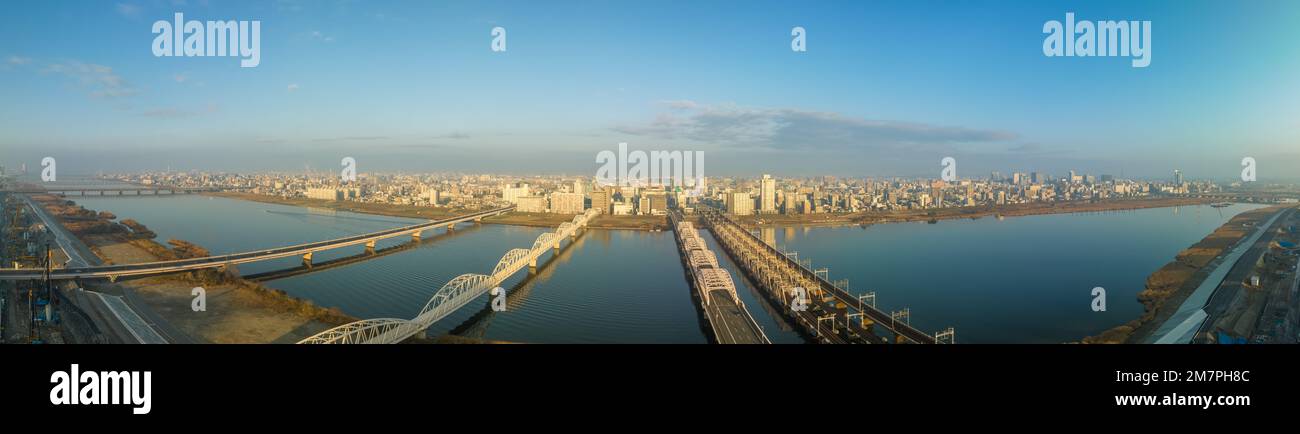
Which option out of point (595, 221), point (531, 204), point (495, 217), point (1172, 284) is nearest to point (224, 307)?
point (1172, 284)

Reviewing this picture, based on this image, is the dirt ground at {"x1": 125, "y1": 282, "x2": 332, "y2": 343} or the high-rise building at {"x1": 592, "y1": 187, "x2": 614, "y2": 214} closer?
the dirt ground at {"x1": 125, "y1": 282, "x2": 332, "y2": 343}

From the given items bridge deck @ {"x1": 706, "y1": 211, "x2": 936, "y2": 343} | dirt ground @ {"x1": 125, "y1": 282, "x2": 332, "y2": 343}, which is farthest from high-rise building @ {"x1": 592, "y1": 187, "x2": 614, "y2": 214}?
dirt ground @ {"x1": 125, "y1": 282, "x2": 332, "y2": 343}

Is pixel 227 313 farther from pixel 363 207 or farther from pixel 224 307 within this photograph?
pixel 363 207

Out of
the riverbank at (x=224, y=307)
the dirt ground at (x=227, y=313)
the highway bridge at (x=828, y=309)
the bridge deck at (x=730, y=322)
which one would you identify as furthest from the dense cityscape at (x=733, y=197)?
the bridge deck at (x=730, y=322)

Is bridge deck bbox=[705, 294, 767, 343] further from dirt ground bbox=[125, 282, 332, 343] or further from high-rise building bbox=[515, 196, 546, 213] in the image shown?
high-rise building bbox=[515, 196, 546, 213]

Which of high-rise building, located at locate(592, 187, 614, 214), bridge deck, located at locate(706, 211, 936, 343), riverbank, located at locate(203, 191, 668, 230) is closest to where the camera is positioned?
bridge deck, located at locate(706, 211, 936, 343)

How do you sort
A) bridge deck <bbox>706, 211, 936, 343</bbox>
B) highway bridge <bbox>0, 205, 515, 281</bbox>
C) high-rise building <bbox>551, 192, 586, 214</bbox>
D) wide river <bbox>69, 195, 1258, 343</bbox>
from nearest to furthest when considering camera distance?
bridge deck <bbox>706, 211, 936, 343</bbox>, wide river <bbox>69, 195, 1258, 343</bbox>, highway bridge <bbox>0, 205, 515, 281</bbox>, high-rise building <bbox>551, 192, 586, 214</bbox>

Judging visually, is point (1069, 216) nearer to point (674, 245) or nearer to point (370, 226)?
point (674, 245)

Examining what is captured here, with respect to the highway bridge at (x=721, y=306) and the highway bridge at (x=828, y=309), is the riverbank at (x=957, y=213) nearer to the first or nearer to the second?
the highway bridge at (x=828, y=309)
